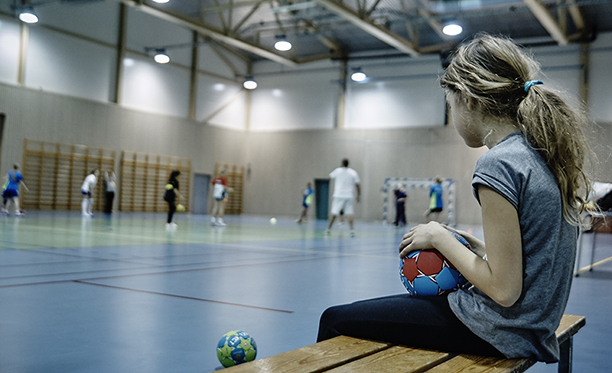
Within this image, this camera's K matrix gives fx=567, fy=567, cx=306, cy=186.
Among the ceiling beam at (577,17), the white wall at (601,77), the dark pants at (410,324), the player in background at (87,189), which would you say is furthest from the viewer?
the white wall at (601,77)

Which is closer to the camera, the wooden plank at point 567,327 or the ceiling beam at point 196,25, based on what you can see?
the wooden plank at point 567,327

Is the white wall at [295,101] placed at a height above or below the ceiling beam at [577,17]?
below

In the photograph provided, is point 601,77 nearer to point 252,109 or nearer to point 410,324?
point 252,109

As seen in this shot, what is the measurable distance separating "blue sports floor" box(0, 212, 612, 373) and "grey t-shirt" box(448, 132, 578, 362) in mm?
1454

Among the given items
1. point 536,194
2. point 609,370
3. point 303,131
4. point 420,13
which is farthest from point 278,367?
point 303,131

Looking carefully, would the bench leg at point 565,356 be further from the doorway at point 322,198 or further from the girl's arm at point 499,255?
the doorway at point 322,198

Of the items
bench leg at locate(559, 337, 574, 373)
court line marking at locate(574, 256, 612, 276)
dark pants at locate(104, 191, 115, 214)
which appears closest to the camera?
bench leg at locate(559, 337, 574, 373)

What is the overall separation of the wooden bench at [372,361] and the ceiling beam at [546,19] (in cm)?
1734

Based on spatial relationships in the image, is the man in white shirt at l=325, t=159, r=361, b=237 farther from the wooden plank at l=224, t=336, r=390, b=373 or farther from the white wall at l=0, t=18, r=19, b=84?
the white wall at l=0, t=18, r=19, b=84

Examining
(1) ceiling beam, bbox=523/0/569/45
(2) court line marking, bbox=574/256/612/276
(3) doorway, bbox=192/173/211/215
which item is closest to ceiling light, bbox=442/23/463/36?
(1) ceiling beam, bbox=523/0/569/45

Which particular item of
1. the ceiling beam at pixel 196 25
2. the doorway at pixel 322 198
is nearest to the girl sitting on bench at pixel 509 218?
the ceiling beam at pixel 196 25

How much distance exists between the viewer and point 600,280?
6.99 metres

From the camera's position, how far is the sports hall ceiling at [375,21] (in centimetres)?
1981

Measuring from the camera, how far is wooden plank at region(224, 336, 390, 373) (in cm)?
171
